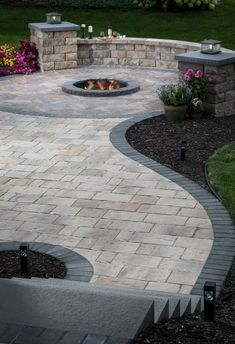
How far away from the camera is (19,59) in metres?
23.1

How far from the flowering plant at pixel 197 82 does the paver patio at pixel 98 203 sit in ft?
4.72

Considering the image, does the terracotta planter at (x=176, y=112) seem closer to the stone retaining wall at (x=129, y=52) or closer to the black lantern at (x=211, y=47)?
the black lantern at (x=211, y=47)

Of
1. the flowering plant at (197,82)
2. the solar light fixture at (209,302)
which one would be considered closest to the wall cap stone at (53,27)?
the flowering plant at (197,82)

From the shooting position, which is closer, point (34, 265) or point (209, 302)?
point (209, 302)

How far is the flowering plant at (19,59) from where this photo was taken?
22859mm

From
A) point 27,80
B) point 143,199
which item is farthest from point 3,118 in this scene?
point 143,199

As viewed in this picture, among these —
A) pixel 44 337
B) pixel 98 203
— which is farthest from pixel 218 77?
pixel 44 337

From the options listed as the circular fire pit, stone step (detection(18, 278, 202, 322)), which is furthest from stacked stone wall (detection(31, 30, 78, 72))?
stone step (detection(18, 278, 202, 322))

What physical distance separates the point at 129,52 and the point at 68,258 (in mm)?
14830

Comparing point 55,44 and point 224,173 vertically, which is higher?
point 55,44

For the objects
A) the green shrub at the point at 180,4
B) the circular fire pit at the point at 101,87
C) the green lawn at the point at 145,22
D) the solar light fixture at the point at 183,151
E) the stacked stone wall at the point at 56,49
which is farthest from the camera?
the green shrub at the point at 180,4

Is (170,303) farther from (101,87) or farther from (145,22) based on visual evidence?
(145,22)

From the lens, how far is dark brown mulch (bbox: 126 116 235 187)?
13922mm

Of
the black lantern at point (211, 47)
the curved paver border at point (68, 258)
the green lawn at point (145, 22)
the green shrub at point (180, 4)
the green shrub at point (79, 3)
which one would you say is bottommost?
the curved paver border at point (68, 258)
